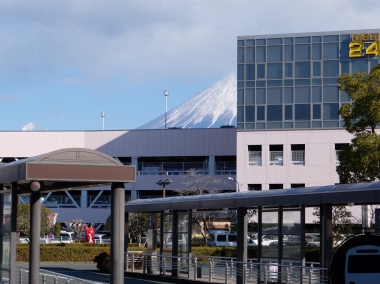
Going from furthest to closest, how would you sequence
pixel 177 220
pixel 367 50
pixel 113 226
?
pixel 367 50
pixel 177 220
pixel 113 226

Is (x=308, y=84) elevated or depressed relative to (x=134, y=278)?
elevated

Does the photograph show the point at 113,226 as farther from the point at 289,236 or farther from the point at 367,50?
the point at 367,50

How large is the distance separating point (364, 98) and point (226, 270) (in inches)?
375

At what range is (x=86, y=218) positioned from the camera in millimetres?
78312

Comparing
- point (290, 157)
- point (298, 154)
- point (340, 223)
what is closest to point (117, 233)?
point (340, 223)

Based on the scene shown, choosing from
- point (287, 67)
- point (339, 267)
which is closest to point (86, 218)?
point (287, 67)

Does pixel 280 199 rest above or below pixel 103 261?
above

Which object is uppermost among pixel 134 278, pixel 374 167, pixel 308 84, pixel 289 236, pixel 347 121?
pixel 308 84

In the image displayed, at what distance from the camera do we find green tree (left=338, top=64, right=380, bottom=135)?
90.5 ft

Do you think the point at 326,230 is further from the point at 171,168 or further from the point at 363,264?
the point at 171,168

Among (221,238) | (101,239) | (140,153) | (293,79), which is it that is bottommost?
(101,239)

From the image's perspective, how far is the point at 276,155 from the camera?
63.9 meters

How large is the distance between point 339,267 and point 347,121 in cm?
2729

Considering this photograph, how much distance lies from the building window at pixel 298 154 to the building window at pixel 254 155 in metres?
3.17
